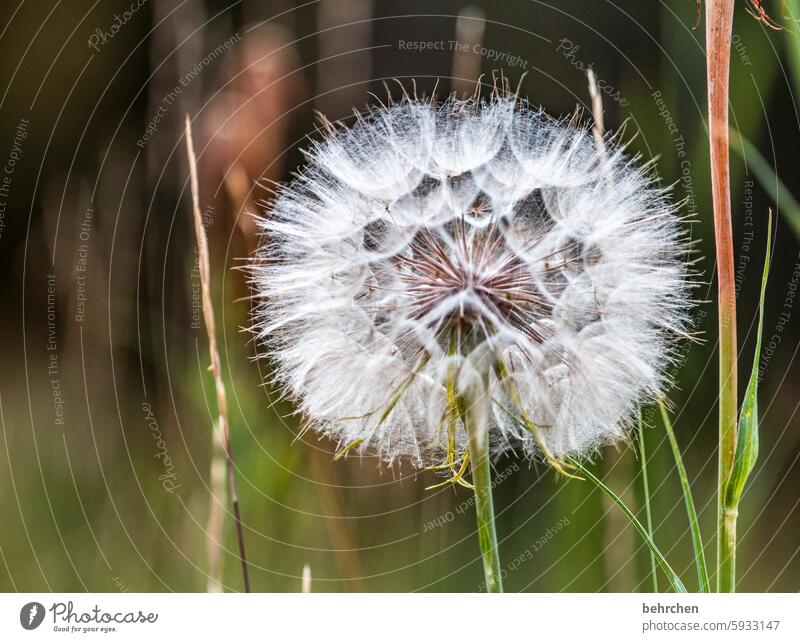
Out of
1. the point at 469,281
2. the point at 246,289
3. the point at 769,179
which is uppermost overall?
the point at 769,179

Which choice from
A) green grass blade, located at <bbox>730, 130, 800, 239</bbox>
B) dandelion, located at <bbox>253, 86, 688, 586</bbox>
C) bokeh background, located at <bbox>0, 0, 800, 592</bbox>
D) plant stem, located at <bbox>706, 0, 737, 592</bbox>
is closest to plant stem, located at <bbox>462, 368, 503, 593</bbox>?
dandelion, located at <bbox>253, 86, 688, 586</bbox>

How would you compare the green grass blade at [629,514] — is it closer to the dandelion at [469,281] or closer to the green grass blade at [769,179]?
the dandelion at [469,281]

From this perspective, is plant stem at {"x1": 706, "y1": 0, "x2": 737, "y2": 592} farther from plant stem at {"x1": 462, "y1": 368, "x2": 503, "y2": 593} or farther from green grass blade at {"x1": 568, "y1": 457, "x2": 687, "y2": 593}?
plant stem at {"x1": 462, "y1": 368, "x2": 503, "y2": 593}

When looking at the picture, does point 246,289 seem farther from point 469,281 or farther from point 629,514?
point 629,514

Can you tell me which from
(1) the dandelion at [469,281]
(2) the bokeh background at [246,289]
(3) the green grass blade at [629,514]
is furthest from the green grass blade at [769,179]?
(3) the green grass blade at [629,514]

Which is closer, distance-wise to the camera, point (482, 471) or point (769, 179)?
point (482, 471)

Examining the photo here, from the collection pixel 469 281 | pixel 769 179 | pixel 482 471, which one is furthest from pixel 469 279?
pixel 769 179
